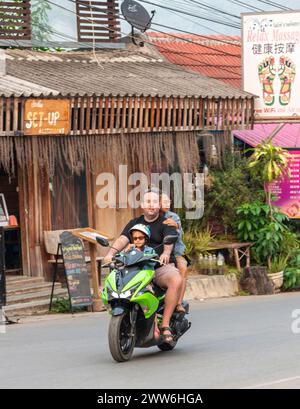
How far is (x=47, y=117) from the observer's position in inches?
688

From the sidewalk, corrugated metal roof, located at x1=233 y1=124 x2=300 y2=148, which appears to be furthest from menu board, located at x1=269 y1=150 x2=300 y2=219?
the sidewalk

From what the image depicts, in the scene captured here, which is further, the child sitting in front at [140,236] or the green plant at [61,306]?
the green plant at [61,306]

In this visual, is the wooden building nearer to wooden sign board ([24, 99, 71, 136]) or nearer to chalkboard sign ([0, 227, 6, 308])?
wooden sign board ([24, 99, 71, 136])

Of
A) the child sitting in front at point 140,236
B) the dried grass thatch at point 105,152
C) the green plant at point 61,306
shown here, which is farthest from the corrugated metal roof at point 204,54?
the child sitting in front at point 140,236

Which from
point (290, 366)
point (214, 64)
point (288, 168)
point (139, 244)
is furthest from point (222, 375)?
point (214, 64)

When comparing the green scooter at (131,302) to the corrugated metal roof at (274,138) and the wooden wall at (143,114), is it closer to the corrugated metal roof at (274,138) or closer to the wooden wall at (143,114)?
the wooden wall at (143,114)

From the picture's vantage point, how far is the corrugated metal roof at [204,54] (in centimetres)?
2628

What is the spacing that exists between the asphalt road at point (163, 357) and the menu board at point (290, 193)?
6.88 meters

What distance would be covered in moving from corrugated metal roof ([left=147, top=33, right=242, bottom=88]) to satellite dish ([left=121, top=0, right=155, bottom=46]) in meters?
0.98

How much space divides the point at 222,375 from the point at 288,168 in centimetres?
1343

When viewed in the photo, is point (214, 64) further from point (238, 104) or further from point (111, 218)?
point (111, 218)

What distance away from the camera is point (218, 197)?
22.2 meters

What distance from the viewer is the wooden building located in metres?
17.6

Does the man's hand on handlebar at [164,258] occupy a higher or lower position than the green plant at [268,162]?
lower
